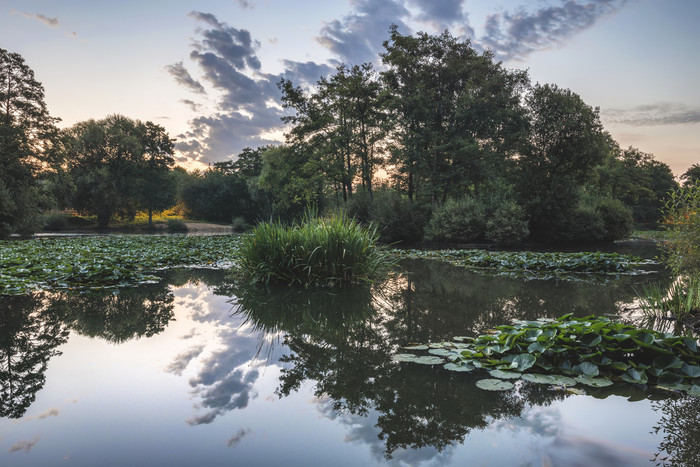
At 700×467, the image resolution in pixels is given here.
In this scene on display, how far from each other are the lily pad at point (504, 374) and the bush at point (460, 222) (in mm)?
16547

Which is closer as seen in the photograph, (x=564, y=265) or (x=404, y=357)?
(x=404, y=357)

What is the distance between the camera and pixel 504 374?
263 cm

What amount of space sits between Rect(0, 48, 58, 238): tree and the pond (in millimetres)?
20627

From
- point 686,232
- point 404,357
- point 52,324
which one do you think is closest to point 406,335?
point 404,357

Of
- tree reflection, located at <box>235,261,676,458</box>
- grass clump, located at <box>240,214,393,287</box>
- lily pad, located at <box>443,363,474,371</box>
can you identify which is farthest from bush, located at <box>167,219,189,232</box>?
lily pad, located at <box>443,363,474,371</box>

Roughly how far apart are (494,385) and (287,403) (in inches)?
55.4

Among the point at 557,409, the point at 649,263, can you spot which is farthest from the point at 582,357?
the point at 649,263

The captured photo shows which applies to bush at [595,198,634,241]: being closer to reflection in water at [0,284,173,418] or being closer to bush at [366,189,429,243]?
bush at [366,189,429,243]

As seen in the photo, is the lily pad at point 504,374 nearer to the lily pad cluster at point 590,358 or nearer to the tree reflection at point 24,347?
the lily pad cluster at point 590,358

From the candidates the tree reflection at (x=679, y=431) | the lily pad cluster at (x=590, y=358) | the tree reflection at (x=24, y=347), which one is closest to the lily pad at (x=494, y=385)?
the lily pad cluster at (x=590, y=358)

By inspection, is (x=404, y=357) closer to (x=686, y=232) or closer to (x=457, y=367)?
(x=457, y=367)

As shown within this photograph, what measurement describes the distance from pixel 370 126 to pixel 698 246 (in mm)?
23673

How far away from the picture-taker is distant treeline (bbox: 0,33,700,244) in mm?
20734

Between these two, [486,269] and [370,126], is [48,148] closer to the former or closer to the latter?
[370,126]
